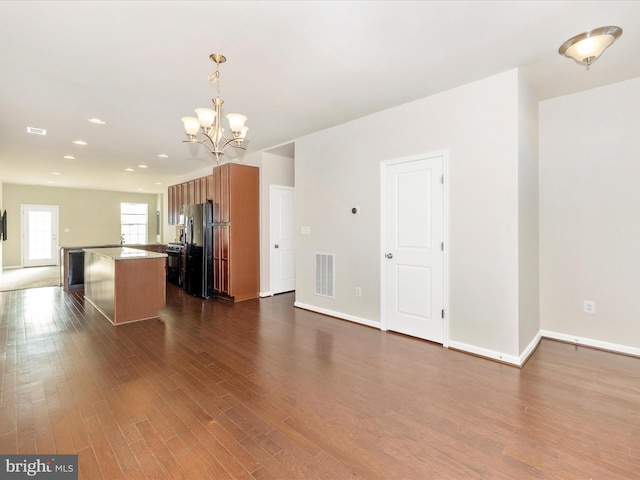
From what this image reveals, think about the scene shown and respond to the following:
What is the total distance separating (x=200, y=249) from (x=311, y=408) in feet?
14.5

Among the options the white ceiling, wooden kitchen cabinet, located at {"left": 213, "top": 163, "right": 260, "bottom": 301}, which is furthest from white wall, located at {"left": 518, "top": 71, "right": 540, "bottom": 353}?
wooden kitchen cabinet, located at {"left": 213, "top": 163, "right": 260, "bottom": 301}

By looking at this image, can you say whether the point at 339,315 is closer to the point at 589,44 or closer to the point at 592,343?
the point at 592,343

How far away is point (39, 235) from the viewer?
10.1 m

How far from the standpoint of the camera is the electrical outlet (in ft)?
10.8

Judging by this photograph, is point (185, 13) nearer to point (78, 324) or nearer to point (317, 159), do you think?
point (317, 159)

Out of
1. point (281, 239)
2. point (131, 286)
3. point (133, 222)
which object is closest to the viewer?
point (131, 286)

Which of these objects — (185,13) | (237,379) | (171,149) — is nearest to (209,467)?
(237,379)

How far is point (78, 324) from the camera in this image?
4.09 m

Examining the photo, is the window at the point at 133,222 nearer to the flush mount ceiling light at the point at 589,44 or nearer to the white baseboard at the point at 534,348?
the white baseboard at the point at 534,348

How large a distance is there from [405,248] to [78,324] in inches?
173

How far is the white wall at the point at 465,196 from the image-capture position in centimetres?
290

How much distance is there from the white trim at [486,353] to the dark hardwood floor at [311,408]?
0.09m

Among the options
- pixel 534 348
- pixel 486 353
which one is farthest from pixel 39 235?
pixel 534 348

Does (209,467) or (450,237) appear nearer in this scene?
(209,467)
